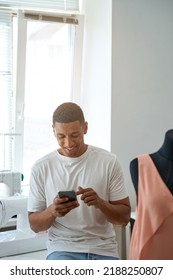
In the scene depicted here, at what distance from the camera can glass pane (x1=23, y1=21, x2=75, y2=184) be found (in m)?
2.62

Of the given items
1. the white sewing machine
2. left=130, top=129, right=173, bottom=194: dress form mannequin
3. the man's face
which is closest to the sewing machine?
the white sewing machine

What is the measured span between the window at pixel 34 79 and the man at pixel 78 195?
40.9 inches

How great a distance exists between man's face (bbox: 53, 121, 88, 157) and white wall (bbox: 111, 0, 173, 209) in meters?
0.90

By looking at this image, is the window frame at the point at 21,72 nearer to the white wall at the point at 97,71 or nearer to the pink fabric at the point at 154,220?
the white wall at the point at 97,71

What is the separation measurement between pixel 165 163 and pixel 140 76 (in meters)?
1.45

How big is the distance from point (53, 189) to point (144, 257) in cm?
60

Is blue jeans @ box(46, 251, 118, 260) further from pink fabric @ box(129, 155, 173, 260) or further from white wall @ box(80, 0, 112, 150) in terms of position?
white wall @ box(80, 0, 112, 150)

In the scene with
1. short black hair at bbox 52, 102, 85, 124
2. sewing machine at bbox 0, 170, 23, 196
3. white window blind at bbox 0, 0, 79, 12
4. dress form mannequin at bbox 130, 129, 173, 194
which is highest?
white window blind at bbox 0, 0, 79, 12

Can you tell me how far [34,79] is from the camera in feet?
8.64

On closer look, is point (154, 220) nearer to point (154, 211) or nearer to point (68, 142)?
point (154, 211)

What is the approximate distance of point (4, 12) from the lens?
8.25 ft

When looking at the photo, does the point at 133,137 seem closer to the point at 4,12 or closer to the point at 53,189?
the point at 53,189

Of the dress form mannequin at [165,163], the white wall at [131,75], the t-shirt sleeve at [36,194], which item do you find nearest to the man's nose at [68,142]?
the t-shirt sleeve at [36,194]
